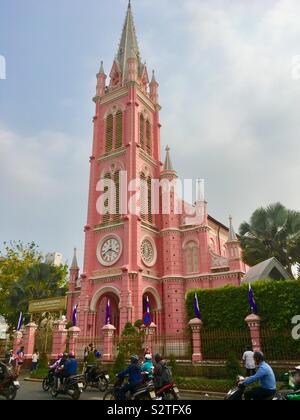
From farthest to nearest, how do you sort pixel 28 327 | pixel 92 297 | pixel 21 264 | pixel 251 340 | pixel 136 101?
pixel 21 264 < pixel 136 101 < pixel 92 297 < pixel 28 327 < pixel 251 340

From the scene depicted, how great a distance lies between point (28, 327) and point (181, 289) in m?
12.6

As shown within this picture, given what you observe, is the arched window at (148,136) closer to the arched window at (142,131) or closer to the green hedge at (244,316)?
the arched window at (142,131)

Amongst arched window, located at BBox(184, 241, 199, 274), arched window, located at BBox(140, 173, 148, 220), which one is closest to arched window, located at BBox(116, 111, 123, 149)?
arched window, located at BBox(140, 173, 148, 220)

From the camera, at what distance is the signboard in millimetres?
25891

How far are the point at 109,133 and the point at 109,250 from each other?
12531 mm

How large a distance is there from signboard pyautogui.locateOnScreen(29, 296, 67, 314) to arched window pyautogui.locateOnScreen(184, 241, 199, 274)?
11.0 meters

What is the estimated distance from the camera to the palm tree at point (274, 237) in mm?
24234

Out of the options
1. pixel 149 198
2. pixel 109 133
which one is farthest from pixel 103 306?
pixel 109 133

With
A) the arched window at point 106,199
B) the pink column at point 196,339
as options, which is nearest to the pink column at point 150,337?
the pink column at point 196,339

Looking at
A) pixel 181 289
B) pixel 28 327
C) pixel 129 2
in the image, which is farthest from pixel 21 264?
pixel 129 2

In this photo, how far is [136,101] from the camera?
Result: 34719 mm

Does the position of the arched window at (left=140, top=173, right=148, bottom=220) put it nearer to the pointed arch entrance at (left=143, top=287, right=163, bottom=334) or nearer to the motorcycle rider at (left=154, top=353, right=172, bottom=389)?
the pointed arch entrance at (left=143, top=287, right=163, bottom=334)

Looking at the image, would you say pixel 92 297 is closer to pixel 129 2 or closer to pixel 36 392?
pixel 36 392

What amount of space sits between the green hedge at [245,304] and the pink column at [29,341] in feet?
35.3
